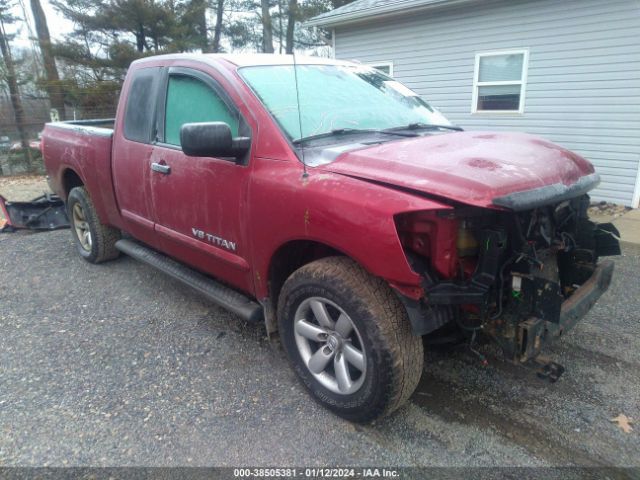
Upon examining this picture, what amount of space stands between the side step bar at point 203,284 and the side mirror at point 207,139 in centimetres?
100

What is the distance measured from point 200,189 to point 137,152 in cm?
98

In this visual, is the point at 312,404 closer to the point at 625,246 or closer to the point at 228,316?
the point at 228,316

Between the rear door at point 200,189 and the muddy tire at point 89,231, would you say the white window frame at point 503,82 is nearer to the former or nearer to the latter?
the rear door at point 200,189

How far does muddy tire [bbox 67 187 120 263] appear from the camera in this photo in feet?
15.5

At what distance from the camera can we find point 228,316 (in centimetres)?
378

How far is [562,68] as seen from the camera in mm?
8117

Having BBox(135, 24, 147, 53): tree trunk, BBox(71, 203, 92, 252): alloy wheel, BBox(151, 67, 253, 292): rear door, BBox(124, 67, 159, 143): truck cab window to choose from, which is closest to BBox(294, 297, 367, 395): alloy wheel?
BBox(151, 67, 253, 292): rear door

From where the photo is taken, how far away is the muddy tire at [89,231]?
471 cm

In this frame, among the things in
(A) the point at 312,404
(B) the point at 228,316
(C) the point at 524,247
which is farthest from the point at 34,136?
(C) the point at 524,247

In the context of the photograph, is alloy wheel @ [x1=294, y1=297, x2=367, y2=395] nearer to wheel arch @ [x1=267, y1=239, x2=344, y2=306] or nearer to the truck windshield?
Result: wheel arch @ [x1=267, y1=239, x2=344, y2=306]

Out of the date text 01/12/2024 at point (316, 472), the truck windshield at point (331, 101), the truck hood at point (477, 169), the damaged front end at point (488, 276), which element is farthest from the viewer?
the truck windshield at point (331, 101)

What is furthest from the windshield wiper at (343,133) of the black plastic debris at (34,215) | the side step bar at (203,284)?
the black plastic debris at (34,215)

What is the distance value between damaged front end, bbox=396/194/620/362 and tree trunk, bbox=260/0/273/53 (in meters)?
14.6

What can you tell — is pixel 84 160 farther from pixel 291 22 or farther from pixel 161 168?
pixel 291 22
